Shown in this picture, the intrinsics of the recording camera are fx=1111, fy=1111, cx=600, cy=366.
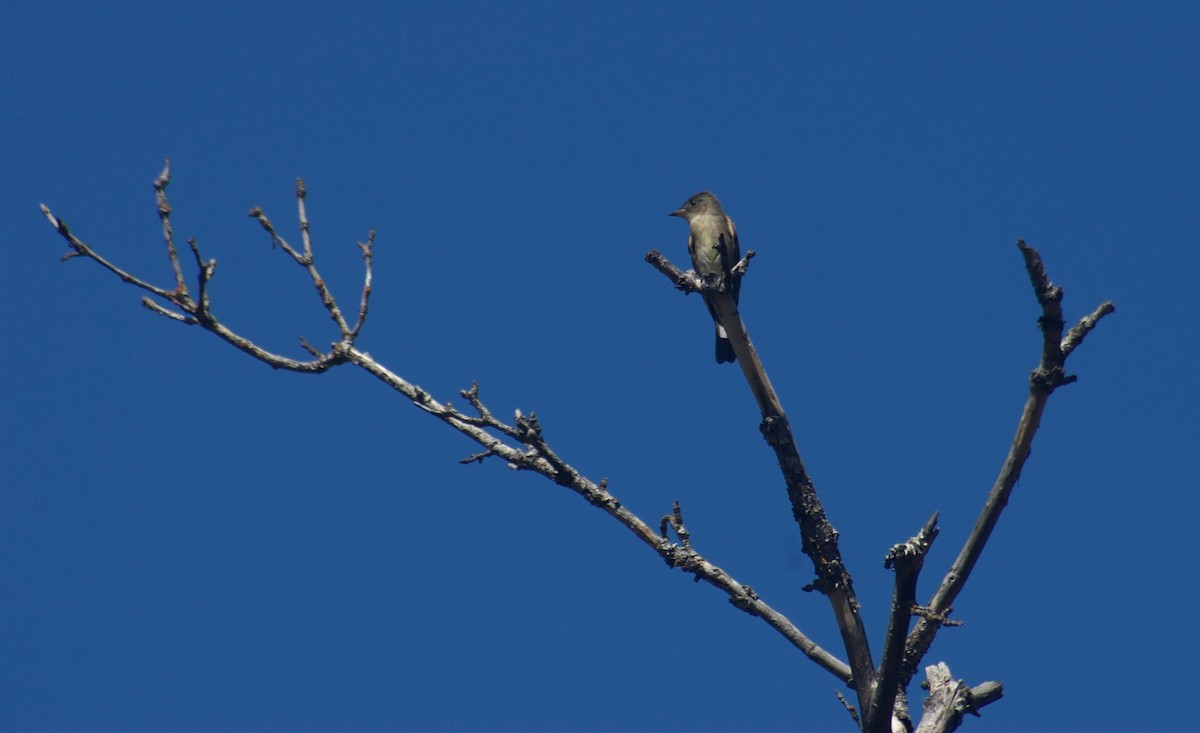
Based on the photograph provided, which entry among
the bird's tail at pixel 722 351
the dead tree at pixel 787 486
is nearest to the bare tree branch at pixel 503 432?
the dead tree at pixel 787 486

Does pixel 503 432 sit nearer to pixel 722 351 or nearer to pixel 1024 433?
pixel 1024 433

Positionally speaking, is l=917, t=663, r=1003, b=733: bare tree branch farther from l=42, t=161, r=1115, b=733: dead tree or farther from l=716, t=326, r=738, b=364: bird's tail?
l=716, t=326, r=738, b=364: bird's tail

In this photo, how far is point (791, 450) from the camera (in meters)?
5.26

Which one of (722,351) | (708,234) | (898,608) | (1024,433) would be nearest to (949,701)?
(898,608)

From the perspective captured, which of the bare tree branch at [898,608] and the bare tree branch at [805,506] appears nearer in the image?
the bare tree branch at [898,608]

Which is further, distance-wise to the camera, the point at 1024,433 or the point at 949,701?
the point at 949,701

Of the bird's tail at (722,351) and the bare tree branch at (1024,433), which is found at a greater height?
the bird's tail at (722,351)

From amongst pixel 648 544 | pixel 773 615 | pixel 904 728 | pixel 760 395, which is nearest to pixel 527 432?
pixel 648 544

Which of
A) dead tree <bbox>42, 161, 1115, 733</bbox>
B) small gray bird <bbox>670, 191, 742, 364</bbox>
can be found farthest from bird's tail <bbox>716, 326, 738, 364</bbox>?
dead tree <bbox>42, 161, 1115, 733</bbox>

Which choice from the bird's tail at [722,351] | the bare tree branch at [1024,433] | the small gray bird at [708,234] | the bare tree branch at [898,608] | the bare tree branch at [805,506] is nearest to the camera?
the bare tree branch at [898,608]

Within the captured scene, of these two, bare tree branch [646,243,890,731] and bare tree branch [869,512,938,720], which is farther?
bare tree branch [646,243,890,731]

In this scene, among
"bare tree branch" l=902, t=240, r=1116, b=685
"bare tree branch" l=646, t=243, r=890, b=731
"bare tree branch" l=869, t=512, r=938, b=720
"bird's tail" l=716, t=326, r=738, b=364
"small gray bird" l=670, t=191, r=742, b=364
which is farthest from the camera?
"small gray bird" l=670, t=191, r=742, b=364

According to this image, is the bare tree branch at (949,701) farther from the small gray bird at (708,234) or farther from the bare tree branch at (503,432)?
the small gray bird at (708,234)

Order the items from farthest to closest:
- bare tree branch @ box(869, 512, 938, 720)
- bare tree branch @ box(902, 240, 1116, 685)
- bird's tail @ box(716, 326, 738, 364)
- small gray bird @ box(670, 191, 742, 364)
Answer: small gray bird @ box(670, 191, 742, 364), bird's tail @ box(716, 326, 738, 364), bare tree branch @ box(902, 240, 1116, 685), bare tree branch @ box(869, 512, 938, 720)
